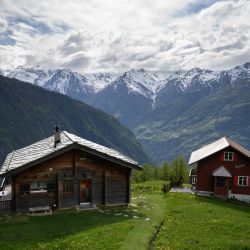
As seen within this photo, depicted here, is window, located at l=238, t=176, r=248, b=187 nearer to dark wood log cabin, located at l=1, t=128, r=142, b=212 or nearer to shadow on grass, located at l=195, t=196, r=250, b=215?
shadow on grass, located at l=195, t=196, r=250, b=215

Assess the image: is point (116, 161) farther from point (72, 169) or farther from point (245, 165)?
point (245, 165)

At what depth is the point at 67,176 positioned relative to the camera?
124ft

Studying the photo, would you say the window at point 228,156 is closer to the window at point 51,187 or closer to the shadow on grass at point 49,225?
the shadow on grass at point 49,225

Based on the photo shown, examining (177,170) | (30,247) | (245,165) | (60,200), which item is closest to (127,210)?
(60,200)

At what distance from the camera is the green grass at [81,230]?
25641 millimetres

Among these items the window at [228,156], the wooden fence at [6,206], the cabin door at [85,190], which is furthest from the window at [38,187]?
the window at [228,156]

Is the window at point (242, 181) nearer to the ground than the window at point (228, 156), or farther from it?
nearer to the ground

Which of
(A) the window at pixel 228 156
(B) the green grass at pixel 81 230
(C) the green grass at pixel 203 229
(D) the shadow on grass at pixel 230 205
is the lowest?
(D) the shadow on grass at pixel 230 205

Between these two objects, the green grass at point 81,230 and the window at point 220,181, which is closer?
the green grass at point 81,230

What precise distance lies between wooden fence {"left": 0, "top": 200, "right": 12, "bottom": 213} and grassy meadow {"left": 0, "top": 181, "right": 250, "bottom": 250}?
4.82 ft

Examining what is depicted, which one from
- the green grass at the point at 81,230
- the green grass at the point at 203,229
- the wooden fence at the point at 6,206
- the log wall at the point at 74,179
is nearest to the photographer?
the green grass at the point at 81,230

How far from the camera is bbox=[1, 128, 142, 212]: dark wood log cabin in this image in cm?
3575

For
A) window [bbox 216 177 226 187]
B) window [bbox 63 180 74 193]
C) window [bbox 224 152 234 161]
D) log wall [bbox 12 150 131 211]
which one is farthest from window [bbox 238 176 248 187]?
window [bbox 63 180 74 193]

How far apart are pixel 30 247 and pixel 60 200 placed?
12.4 metres
